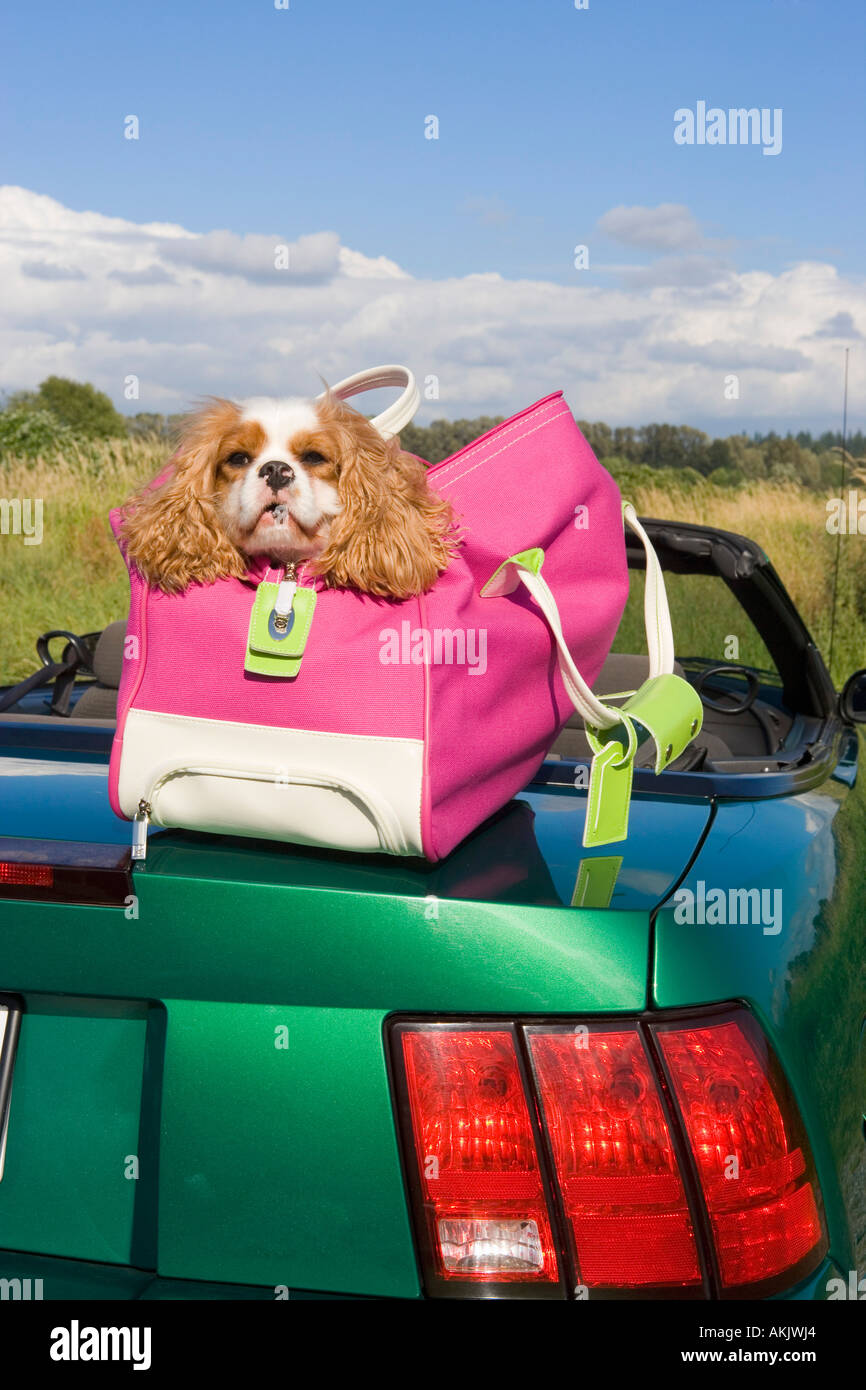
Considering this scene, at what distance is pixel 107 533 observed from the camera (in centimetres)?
1106

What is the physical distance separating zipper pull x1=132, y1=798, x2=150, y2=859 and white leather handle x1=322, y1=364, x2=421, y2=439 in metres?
0.63

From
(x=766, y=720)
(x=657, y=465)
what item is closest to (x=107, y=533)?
(x=657, y=465)

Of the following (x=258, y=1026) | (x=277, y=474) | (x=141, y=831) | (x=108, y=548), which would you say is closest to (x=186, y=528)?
(x=277, y=474)

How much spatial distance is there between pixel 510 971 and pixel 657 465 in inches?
464

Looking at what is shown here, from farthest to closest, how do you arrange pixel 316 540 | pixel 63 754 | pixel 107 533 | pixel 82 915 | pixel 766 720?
pixel 107 533 < pixel 766 720 < pixel 63 754 < pixel 316 540 < pixel 82 915

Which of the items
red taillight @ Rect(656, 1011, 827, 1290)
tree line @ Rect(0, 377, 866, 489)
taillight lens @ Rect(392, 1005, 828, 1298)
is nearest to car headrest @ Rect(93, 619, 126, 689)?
taillight lens @ Rect(392, 1005, 828, 1298)

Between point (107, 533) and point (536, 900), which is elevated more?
point (107, 533)

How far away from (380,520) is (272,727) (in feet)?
1.01

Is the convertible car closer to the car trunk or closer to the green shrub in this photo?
the car trunk

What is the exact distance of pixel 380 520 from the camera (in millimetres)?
1595

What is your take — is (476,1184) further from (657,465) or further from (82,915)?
(657,465)

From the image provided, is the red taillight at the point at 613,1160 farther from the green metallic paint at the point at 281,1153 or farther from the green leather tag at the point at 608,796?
the green leather tag at the point at 608,796
